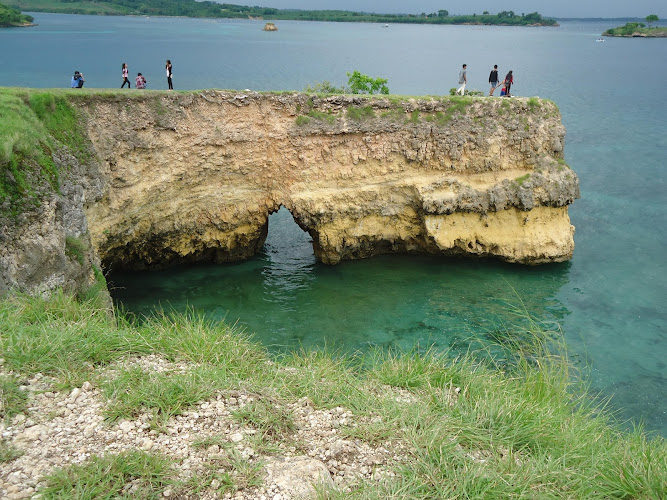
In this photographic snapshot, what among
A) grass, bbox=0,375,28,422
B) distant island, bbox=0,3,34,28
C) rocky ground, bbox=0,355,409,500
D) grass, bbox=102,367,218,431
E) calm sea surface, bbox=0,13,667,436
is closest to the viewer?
rocky ground, bbox=0,355,409,500

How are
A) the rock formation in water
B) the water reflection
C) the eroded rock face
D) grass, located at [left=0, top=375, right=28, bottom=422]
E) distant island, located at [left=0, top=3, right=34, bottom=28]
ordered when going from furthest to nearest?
1. distant island, located at [left=0, top=3, right=34, bottom=28]
2. the eroded rock face
3. the rock formation in water
4. the water reflection
5. grass, located at [left=0, top=375, right=28, bottom=422]

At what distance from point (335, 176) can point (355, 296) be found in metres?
4.40

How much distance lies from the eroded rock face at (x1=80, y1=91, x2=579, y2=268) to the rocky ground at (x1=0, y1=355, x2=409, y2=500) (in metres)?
10.8

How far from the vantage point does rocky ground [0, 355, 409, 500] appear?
552cm

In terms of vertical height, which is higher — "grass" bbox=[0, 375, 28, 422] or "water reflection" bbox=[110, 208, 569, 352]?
"grass" bbox=[0, 375, 28, 422]

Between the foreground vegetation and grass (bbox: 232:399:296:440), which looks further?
grass (bbox: 232:399:296:440)

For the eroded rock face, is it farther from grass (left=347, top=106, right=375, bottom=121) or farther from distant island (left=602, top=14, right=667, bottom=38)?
distant island (left=602, top=14, right=667, bottom=38)

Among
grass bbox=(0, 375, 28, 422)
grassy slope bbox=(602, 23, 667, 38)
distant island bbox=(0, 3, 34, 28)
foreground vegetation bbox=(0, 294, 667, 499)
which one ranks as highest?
grassy slope bbox=(602, 23, 667, 38)

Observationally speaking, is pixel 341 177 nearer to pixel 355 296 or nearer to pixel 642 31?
pixel 355 296

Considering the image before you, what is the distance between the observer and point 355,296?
18438 mm

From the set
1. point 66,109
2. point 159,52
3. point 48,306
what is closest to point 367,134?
point 66,109

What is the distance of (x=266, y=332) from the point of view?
15.9 metres

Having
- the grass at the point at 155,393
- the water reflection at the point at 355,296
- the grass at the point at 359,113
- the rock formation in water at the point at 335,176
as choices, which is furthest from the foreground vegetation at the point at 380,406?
the grass at the point at 359,113

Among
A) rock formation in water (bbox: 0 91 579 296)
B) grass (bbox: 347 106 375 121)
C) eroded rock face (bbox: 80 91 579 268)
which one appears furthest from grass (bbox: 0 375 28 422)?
grass (bbox: 347 106 375 121)
